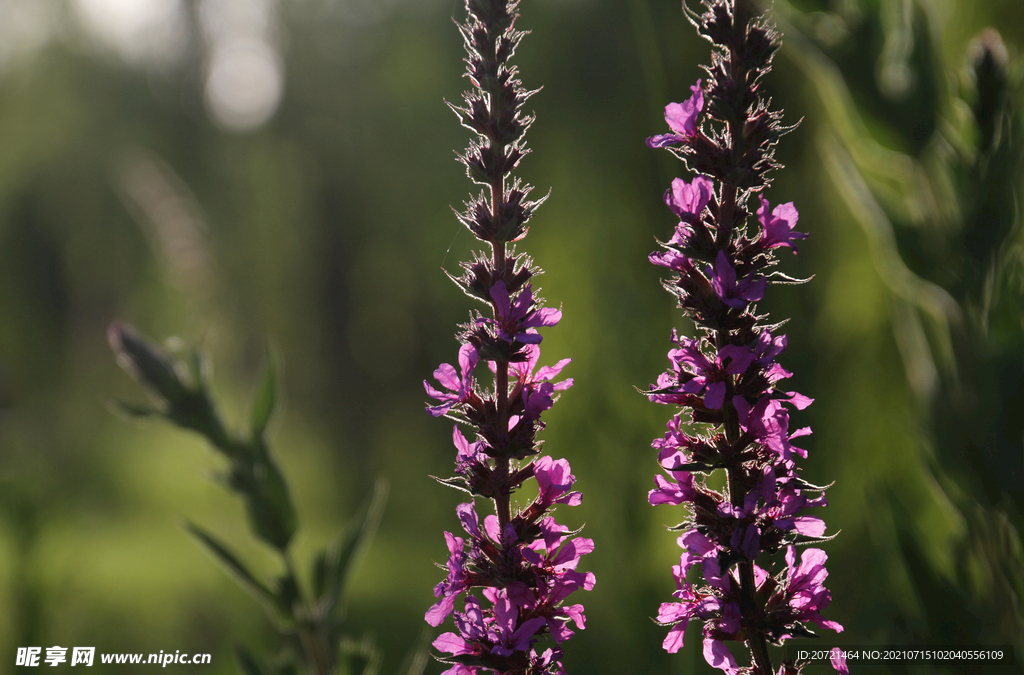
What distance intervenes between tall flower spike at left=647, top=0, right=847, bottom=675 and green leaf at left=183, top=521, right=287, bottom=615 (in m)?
0.38

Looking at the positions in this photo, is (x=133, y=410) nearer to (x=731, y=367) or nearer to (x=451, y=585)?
(x=451, y=585)

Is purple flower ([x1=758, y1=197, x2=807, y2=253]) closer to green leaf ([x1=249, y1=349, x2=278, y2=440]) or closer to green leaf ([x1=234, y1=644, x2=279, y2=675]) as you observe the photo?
green leaf ([x1=249, y1=349, x2=278, y2=440])

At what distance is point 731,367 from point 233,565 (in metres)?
0.47

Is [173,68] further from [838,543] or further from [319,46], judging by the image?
[838,543]

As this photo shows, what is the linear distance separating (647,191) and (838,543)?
29.6 inches

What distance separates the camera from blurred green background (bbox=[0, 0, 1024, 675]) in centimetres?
74

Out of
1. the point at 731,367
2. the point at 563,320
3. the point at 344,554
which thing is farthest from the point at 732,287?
the point at 563,320

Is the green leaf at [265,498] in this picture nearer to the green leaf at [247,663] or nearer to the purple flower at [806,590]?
the green leaf at [247,663]

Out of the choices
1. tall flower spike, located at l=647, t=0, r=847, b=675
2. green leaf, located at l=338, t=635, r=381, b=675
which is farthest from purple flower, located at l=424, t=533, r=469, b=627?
green leaf, located at l=338, t=635, r=381, b=675

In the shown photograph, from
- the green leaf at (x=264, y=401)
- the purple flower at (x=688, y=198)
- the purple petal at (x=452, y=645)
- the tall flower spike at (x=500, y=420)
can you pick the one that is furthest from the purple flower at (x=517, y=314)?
the green leaf at (x=264, y=401)

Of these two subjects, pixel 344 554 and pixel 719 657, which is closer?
pixel 719 657

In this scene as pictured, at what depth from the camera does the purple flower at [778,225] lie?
1.46 ft

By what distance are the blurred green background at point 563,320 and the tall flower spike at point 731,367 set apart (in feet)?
1.09

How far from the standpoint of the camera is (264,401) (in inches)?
27.2
